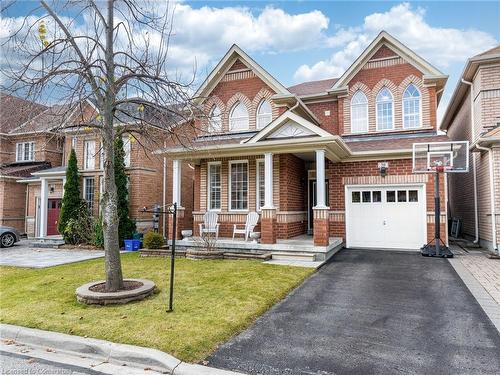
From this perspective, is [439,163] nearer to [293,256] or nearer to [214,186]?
[293,256]

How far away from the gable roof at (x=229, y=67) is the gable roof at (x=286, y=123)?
3013 millimetres

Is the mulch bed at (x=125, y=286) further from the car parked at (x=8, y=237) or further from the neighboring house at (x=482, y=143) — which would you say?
the car parked at (x=8, y=237)

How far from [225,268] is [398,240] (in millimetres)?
6960

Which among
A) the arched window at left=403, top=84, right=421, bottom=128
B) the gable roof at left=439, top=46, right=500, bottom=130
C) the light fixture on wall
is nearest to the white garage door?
the light fixture on wall

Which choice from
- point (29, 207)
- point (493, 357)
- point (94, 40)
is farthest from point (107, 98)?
point (29, 207)

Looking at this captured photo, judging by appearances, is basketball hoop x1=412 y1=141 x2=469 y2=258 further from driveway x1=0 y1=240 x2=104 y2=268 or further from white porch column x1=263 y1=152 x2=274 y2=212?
driveway x1=0 y1=240 x2=104 y2=268

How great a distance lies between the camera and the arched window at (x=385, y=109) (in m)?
14.1

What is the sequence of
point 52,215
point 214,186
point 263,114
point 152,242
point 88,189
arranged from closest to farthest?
point 152,242
point 214,186
point 263,114
point 88,189
point 52,215

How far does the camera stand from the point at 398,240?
12500 mm

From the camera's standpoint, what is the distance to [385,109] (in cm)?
1422

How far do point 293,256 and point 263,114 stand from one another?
261 inches

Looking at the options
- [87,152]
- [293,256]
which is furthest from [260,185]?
[87,152]

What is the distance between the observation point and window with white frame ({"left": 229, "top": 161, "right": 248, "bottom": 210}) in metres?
13.2

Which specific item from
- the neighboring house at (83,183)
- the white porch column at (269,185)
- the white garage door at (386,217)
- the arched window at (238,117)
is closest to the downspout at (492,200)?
the white garage door at (386,217)
